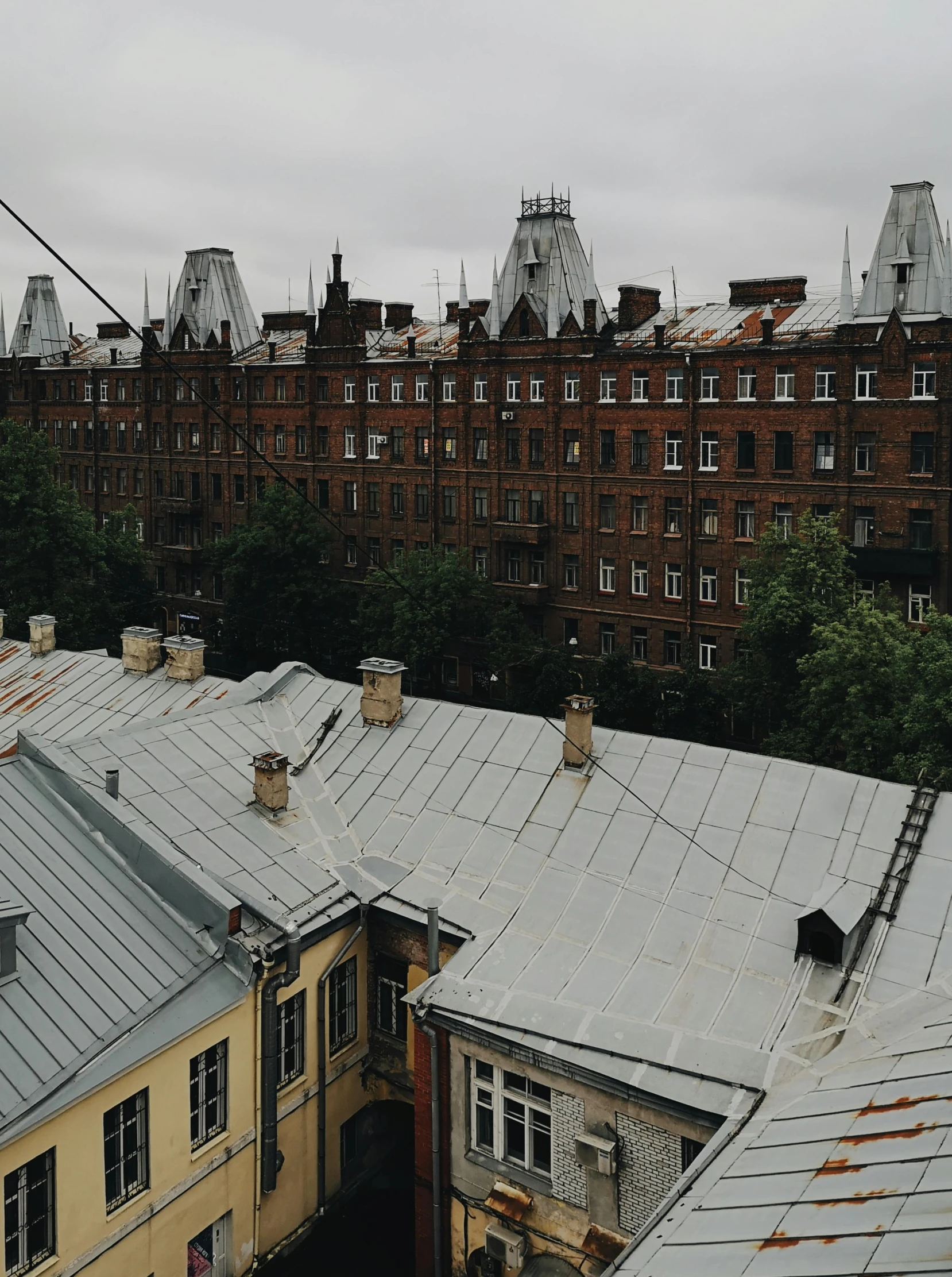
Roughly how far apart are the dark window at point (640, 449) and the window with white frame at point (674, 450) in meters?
1.00

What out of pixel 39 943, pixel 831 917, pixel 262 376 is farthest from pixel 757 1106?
pixel 262 376

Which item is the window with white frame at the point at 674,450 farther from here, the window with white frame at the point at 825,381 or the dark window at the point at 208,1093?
the dark window at the point at 208,1093

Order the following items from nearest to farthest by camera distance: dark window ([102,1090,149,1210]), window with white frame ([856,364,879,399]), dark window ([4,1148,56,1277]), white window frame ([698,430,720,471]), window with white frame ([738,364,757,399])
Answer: dark window ([4,1148,56,1277]) < dark window ([102,1090,149,1210]) < window with white frame ([856,364,879,399]) < window with white frame ([738,364,757,399]) < white window frame ([698,430,720,471])

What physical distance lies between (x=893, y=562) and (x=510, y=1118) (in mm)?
34492

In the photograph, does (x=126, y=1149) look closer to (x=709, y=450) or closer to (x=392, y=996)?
(x=392, y=996)

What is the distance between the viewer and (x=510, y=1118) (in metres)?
18.0

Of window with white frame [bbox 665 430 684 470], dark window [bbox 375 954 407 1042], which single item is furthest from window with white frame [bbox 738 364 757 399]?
dark window [bbox 375 954 407 1042]

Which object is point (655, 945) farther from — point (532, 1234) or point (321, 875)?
point (321, 875)

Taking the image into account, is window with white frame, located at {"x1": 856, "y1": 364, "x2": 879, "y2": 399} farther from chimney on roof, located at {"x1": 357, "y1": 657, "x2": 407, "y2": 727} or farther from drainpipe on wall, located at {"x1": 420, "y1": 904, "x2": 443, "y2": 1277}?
drainpipe on wall, located at {"x1": 420, "y1": 904, "x2": 443, "y2": 1277}

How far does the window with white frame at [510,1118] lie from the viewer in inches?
694

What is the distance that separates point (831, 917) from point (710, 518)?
37.4 metres

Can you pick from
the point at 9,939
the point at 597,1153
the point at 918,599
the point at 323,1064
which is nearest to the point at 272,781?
the point at 323,1064

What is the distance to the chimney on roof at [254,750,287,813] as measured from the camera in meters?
22.2

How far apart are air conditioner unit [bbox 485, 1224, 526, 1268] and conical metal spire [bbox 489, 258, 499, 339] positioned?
47117 millimetres
